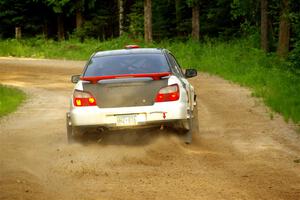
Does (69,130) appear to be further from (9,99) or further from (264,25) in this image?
(264,25)

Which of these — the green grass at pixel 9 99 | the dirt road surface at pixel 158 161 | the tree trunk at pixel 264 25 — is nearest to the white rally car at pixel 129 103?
the dirt road surface at pixel 158 161

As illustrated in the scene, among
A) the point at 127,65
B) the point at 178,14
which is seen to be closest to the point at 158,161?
the point at 127,65

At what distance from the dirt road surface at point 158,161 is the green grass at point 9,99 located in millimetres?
1439

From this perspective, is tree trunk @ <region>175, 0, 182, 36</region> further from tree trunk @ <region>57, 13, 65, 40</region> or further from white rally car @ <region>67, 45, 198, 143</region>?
white rally car @ <region>67, 45, 198, 143</region>

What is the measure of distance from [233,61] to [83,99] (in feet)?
60.9

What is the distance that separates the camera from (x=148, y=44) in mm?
37688

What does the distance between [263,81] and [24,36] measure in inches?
1321

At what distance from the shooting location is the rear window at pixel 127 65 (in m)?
10.8

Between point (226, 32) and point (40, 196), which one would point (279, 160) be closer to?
point (40, 196)

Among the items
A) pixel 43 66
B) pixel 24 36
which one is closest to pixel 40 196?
pixel 43 66

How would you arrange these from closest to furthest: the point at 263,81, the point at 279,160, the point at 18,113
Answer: the point at 279,160
the point at 18,113
the point at 263,81

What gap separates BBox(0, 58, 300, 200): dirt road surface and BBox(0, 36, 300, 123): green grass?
1.13 m

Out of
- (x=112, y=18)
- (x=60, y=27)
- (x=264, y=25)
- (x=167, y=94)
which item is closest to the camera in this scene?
(x=167, y=94)

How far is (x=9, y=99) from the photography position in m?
19.0
